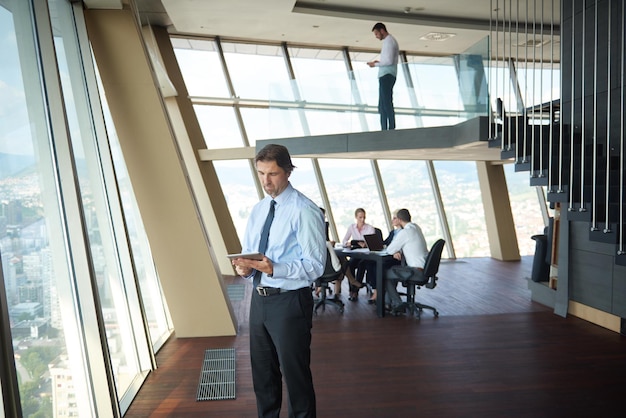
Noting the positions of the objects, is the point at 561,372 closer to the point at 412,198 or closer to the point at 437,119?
the point at 437,119

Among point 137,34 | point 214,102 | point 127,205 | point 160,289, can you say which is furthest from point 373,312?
point 214,102

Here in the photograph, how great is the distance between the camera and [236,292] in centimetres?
932

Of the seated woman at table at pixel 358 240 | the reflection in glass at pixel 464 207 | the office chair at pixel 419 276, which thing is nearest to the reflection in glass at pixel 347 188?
the reflection in glass at pixel 464 207

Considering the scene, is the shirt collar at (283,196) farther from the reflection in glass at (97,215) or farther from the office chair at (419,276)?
the office chair at (419,276)

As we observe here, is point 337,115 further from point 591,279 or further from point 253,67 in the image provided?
point 591,279

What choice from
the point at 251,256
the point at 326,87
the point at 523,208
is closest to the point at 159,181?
the point at 251,256

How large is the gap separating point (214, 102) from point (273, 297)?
9.60 m

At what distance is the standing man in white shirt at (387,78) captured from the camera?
342 inches

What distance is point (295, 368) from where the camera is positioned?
2906 mm

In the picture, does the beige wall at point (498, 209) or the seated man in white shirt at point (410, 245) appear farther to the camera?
the beige wall at point (498, 209)

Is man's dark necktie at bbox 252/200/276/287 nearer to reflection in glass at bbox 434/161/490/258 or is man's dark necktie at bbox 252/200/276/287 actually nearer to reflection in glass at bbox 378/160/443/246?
reflection in glass at bbox 378/160/443/246

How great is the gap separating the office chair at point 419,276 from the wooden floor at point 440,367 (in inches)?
8.1

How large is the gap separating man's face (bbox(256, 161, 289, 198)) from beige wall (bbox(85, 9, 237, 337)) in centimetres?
310

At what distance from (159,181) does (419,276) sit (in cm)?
336
